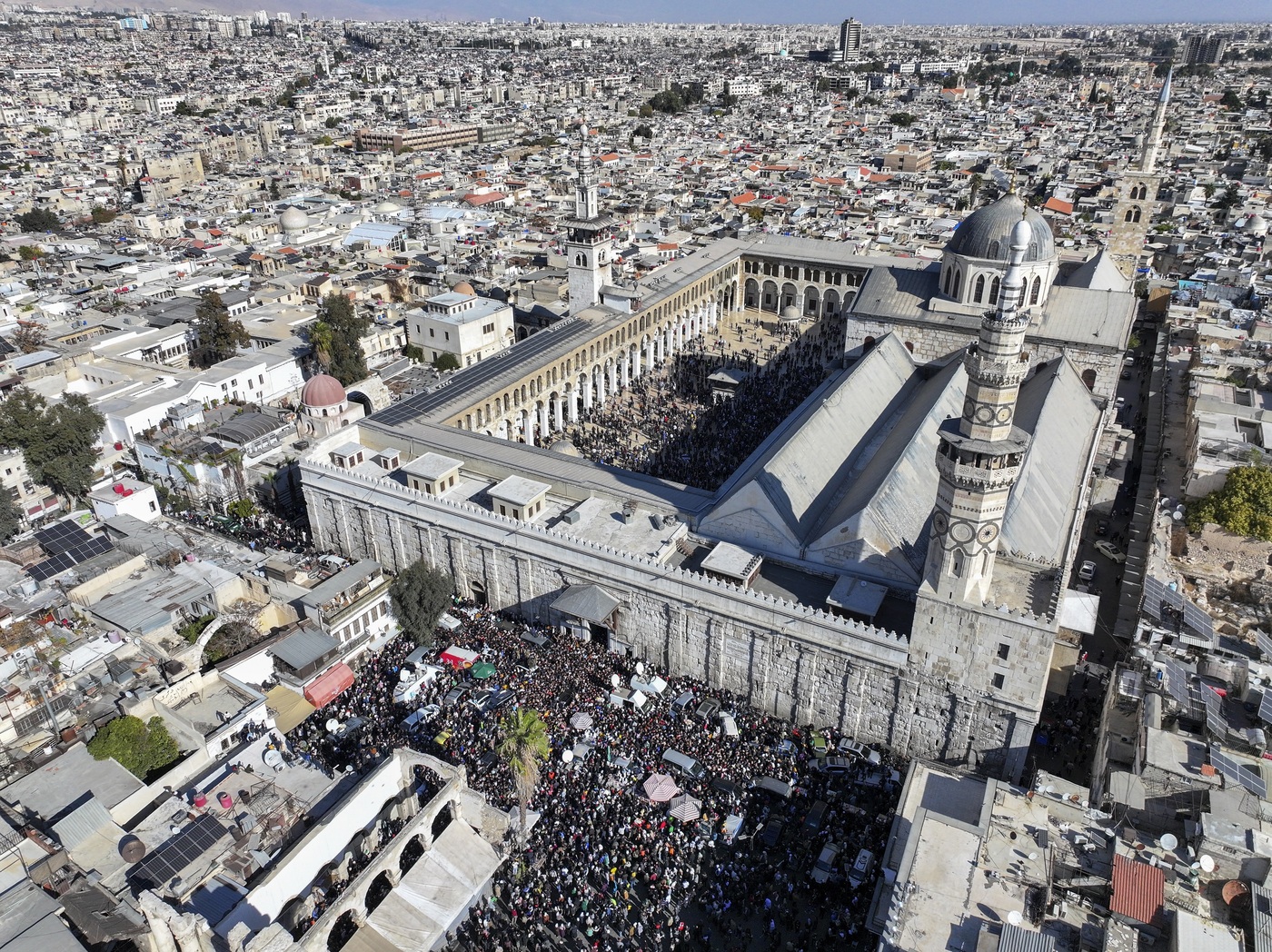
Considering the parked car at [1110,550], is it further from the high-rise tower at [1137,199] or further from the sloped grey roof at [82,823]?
the sloped grey roof at [82,823]

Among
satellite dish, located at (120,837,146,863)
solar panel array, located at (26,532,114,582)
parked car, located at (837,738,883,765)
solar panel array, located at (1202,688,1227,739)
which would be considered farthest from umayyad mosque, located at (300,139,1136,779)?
satellite dish, located at (120,837,146,863)

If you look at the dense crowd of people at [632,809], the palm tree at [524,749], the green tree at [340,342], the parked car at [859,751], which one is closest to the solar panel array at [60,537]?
the dense crowd of people at [632,809]

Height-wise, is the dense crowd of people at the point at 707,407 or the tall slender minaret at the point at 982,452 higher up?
the tall slender minaret at the point at 982,452

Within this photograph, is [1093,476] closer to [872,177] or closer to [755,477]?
[755,477]

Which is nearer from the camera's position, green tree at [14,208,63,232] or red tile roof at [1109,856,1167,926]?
red tile roof at [1109,856,1167,926]

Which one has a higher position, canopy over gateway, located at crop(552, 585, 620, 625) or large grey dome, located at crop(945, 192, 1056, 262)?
large grey dome, located at crop(945, 192, 1056, 262)

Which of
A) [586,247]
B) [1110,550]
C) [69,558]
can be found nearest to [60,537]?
[69,558]

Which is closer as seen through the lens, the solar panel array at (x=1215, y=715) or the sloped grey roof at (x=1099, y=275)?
the solar panel array at (x=1215, y=715)

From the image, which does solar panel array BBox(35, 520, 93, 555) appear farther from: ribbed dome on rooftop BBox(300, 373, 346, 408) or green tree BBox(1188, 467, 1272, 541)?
green tree BBox(1188, 467, 1272, 541)
